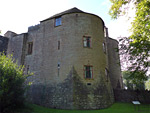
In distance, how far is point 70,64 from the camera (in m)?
17.2

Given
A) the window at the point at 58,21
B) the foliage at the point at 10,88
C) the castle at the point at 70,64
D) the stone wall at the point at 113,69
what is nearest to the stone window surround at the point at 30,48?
the castle at the point at 70,64

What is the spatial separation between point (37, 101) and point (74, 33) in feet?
31.4

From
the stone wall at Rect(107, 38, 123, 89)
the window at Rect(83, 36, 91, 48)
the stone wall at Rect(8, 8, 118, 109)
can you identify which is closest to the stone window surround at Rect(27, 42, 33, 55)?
the stone wall at Rect(8, 8, 118, 109)

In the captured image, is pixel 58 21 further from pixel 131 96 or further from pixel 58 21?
pixel 131 96

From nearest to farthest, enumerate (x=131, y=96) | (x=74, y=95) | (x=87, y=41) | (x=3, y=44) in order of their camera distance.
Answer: (x=74, y=95) < (x=87, y=41) < (x=131, y=96) < (x=3, y=44)

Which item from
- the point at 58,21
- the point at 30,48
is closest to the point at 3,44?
the point at 30,48

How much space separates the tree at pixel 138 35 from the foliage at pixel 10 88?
10.3 meters

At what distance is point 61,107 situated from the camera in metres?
15.8

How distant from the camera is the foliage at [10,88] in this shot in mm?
11922

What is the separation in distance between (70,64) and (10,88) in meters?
7.06

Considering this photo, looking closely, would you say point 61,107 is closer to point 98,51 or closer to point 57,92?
point 57,92

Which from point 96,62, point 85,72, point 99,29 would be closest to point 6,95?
point 85,72

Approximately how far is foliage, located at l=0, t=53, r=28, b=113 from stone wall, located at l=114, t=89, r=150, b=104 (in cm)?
1358

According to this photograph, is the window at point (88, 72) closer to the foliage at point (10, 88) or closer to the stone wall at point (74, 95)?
the stone wall at point (74, 95)
